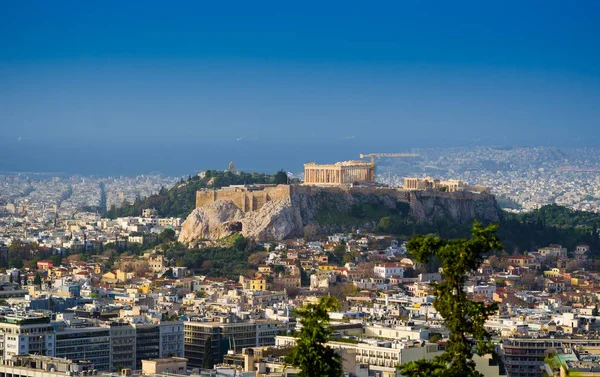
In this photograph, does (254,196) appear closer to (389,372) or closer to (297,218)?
(297,218)

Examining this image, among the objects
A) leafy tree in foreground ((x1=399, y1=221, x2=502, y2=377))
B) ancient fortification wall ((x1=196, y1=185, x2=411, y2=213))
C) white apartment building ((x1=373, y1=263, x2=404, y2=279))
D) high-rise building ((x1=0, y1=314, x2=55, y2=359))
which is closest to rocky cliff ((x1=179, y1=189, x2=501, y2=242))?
ancient fortification wall ((x1=196, y1=185, x2=411, y2=213))

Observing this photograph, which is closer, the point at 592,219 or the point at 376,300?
the point at 376,300

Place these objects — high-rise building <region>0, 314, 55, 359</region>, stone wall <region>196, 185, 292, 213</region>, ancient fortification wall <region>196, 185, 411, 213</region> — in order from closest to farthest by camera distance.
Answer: high-rise building <region>0, 314, 55, 359</region>, stone wall <region>196, 185, 292, 213</region>, ancient fortification wall <region>196, 185, 411, 213</region>

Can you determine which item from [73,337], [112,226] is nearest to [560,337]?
[73,337]

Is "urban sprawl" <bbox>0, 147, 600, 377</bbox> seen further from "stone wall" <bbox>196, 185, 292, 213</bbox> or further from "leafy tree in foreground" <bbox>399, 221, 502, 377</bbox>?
"leafy tree in foreground" <bbox>399, 221, 502, 377</bbox>

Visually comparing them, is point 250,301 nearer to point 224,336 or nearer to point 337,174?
point 224,336

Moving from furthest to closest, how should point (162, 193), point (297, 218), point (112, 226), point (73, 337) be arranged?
point (162, 193) → point (112, 226) → point (297, 218) → point (73, 337)
